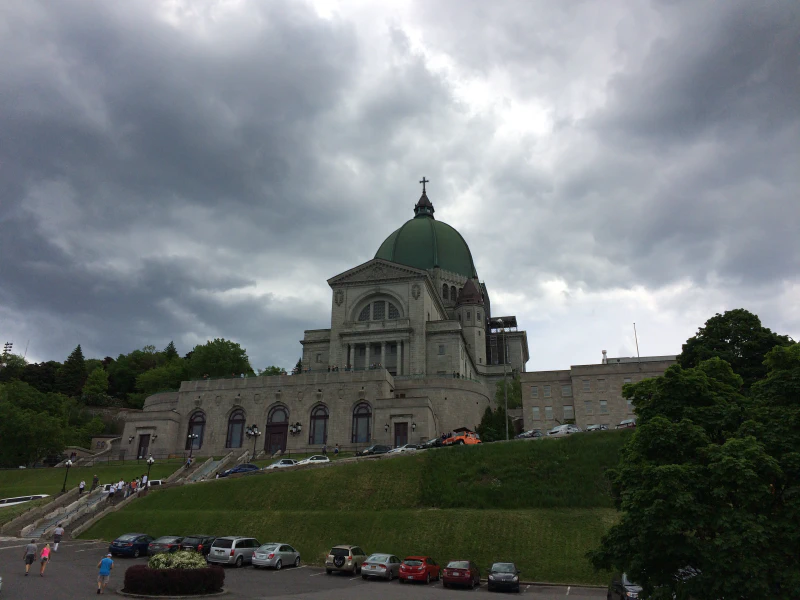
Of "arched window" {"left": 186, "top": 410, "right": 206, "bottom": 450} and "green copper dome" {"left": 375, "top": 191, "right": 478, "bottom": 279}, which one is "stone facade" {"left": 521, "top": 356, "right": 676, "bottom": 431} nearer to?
"arched window" {"left": 186, "top": 410, "right": 206, "bottom": 450}

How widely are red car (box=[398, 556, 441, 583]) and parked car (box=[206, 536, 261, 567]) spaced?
7602 millimetres

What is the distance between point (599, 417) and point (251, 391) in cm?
3701

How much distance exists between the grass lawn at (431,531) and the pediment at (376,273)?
4648 centimetres

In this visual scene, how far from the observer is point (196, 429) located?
66250 millimetres

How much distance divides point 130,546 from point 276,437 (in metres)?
33.8

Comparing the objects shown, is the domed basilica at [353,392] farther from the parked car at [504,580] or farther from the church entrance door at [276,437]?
the parked car at [504,580]

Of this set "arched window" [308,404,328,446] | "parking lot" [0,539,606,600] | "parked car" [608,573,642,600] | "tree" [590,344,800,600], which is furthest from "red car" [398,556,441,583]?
"arched window" [308,404,328,446]

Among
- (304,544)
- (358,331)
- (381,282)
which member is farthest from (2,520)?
(381,282)

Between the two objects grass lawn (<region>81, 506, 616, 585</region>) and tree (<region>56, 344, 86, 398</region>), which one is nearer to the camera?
grass lawn (<region>81, 506, 616, 585</region>)

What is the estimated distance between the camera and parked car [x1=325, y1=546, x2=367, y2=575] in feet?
92.0

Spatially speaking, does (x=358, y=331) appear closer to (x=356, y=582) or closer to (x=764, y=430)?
(x=356, y=582)

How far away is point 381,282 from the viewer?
3241 inches

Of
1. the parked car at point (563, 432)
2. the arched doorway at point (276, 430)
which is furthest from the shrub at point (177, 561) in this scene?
the arched doorway at point (276, 430)

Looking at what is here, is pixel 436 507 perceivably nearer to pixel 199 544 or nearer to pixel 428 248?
pixel 199 544
